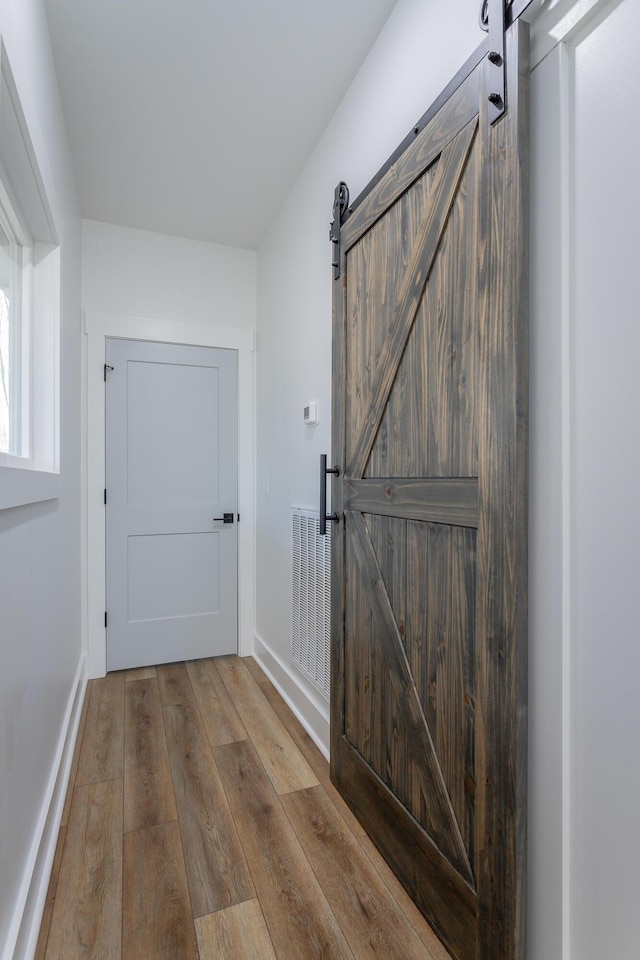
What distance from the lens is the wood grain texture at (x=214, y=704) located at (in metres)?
2.20

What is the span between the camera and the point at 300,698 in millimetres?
2338

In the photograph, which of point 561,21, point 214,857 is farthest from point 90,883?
point 561,21

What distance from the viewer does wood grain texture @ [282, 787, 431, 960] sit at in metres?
1.21

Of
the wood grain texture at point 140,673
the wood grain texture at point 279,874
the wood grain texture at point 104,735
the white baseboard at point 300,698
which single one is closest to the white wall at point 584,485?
the wood grain texture at point 279,874

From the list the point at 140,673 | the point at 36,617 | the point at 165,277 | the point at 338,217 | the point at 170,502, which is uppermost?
the point at 165,277

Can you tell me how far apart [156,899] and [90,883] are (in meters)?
0.22

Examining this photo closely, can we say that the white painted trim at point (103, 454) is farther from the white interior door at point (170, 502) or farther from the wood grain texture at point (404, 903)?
the wood grain texture at point (404, 903)

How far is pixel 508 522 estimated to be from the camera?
99cm

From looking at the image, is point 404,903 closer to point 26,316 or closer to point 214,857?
point 214,857

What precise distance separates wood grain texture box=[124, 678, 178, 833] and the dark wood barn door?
26.8 inches

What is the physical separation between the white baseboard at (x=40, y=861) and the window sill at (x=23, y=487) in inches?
36.0

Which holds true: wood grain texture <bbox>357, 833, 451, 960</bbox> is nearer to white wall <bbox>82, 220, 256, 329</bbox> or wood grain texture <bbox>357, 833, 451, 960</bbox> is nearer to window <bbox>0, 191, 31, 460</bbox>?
window <bbox>0, 191, 31, 460</bbox>

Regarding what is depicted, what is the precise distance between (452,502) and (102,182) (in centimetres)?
258

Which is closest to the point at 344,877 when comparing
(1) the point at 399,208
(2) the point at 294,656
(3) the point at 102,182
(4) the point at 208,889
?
(4) the point at 208,889
